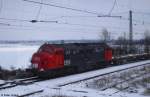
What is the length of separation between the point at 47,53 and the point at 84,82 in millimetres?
4834

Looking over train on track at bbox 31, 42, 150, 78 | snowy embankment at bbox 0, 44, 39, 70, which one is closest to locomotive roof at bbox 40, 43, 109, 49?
train on track at bbox 31, 42, 150, 78

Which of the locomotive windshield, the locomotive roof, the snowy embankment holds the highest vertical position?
the locomotive roof

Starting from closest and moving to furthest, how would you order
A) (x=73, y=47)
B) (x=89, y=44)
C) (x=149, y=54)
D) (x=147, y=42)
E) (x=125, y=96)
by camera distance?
(x=125, y=96) → (x=73, y=47) → (x=89, y=44) → (x=149, y=54) → (x=147, y=42)

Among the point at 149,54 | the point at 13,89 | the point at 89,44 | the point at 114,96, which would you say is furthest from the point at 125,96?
the point at 149,54

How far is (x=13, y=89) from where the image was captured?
61.6ft

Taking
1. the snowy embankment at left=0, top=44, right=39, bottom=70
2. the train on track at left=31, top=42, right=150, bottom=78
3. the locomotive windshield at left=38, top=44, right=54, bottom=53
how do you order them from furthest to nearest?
the snowy embankment at left=0, top=44, right=39, bottom=70
the locomotive windshield at left=38, top=44, right=54, bottom=53
the train on track at left=31, top=42, right=150, bottom=78

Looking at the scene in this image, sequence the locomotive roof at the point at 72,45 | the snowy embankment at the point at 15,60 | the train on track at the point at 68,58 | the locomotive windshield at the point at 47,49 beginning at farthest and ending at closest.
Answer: the snowy embankment at the point at 15,60
the locomotive roof at the point at 72,45
the locomotive windshield at the point at 47,49
the train on track at the point at 68,58

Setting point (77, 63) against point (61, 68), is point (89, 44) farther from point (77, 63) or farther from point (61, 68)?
point (61, 68)

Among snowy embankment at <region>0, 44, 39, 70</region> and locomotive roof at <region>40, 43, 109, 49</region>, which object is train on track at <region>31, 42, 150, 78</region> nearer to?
locomotive roof at <region>40, 43, 109, 49</region>

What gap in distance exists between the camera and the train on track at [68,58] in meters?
25.8

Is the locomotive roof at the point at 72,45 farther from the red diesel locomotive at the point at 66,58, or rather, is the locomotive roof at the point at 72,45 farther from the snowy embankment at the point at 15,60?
the snowy embankment at the point at 15,60

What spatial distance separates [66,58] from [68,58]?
1.26ft

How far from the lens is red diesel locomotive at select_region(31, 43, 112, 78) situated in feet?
84.5

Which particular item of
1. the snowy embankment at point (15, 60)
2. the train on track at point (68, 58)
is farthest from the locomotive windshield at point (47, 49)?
the snowy embankment at point (15, 60)
